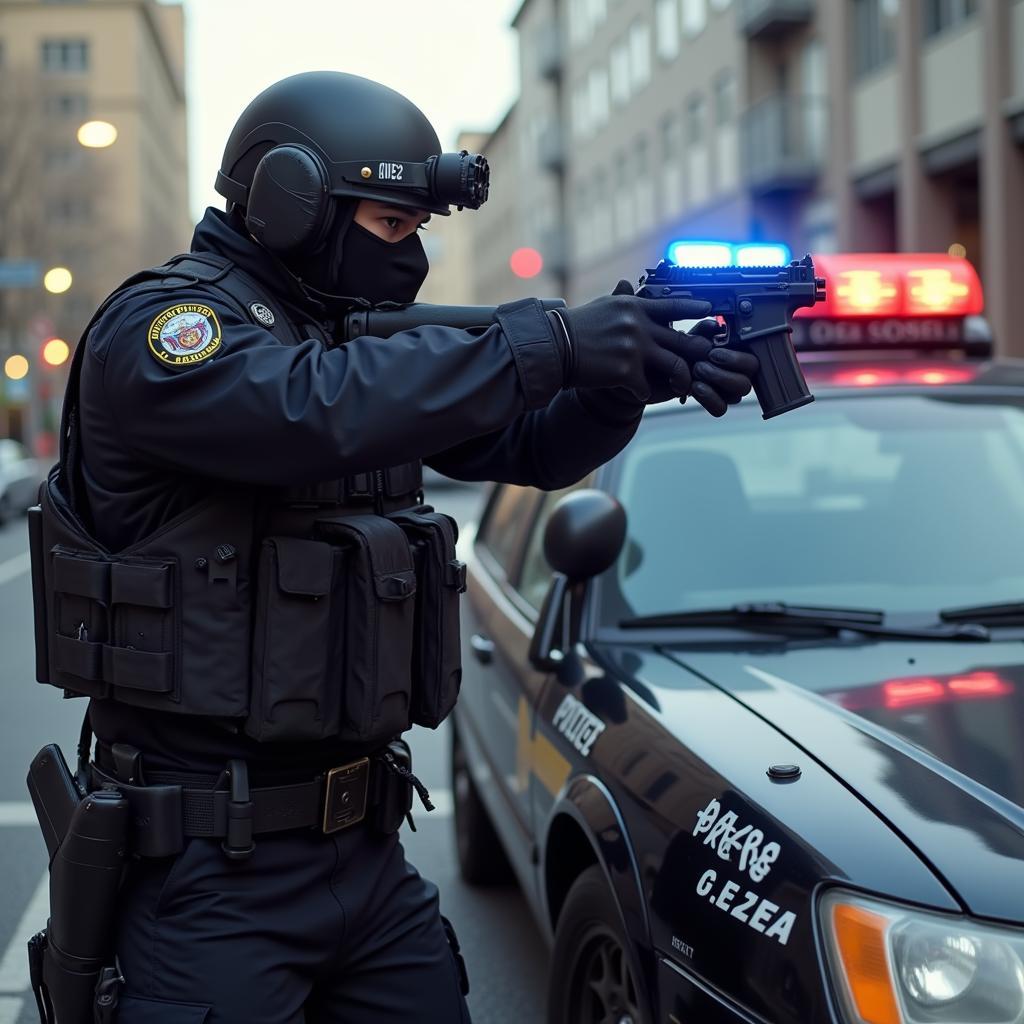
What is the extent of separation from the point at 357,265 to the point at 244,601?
543 mm

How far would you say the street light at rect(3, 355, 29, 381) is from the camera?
1526 inches

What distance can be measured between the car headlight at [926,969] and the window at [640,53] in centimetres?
3546

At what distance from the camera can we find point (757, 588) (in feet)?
10.8

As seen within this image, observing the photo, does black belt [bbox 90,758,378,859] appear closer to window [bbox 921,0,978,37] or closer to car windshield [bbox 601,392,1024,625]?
car windshield [bbox 601,392,1024,625]

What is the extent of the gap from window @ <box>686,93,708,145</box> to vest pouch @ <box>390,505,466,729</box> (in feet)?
98.7

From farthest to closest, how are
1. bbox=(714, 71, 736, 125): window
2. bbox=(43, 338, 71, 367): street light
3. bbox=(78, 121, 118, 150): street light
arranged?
1. bbox=(43, 338, 71, 367): street light
2. bbox=(714, 71, 736, 125): window
3. bbox=(78, 121, 118, 150): street light

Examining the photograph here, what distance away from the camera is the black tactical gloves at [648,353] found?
1882 mm

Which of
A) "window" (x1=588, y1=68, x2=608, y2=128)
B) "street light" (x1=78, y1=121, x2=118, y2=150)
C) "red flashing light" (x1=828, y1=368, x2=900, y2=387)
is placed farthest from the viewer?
"window" (x1=588, y1=68, x2=608, y2=128)

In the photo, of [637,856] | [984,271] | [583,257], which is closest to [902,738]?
[637,856]

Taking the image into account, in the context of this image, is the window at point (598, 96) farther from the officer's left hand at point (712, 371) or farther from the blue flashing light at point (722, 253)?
the officer's left hand at point (712, 371)

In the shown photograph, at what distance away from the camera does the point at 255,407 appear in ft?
5.89

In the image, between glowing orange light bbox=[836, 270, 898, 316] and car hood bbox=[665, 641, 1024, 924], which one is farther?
glowing orange light bbox=[836, 270, 898, 316]

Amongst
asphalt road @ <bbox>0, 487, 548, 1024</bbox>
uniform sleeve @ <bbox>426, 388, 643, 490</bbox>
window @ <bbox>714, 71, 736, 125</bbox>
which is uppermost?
window @ <bbox>714, 71, 736, 125</bbox>

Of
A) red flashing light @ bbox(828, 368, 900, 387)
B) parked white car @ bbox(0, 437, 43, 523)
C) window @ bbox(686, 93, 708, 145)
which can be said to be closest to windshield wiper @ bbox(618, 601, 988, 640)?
red flashing light @ bbox(828, 368, 900, 387)
